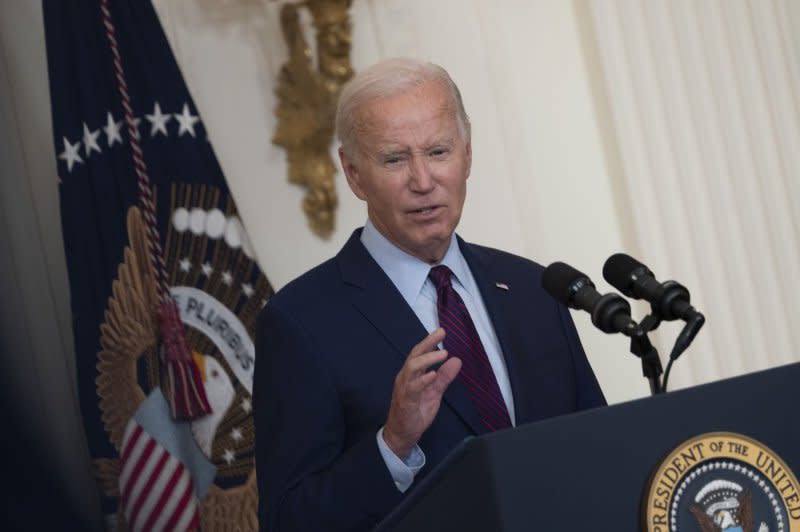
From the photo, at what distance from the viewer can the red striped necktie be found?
261cm

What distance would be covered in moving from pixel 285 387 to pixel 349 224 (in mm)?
1890

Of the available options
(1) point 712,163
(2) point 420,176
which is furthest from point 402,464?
(1) point 712,163

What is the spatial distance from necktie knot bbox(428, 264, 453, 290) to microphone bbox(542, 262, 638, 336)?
479 mm

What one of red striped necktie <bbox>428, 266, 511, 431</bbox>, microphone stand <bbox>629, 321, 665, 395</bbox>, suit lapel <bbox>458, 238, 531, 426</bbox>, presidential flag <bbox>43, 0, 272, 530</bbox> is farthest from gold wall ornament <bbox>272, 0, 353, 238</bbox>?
microphone stand <bbox>629, 321, 665, 395</bbox>

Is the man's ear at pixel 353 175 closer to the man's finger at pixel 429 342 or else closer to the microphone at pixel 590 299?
the microphone at pixel 590 299

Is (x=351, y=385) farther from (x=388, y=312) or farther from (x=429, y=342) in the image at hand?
(x=429, y=342)

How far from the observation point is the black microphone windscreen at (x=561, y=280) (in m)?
2.23

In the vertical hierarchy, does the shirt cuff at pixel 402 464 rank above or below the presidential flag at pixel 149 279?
below

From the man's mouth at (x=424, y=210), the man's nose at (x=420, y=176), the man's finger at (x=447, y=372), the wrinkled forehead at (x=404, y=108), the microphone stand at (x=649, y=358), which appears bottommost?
the microphone stand at (x=649, y=358)

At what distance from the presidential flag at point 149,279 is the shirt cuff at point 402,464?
5.22ft

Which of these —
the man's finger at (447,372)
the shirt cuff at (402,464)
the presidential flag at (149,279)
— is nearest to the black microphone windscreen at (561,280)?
the man's finger at (447,372)

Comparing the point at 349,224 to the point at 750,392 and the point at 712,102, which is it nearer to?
the point at 712,102

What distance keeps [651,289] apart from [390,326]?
66cm

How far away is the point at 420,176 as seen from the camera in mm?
2656
